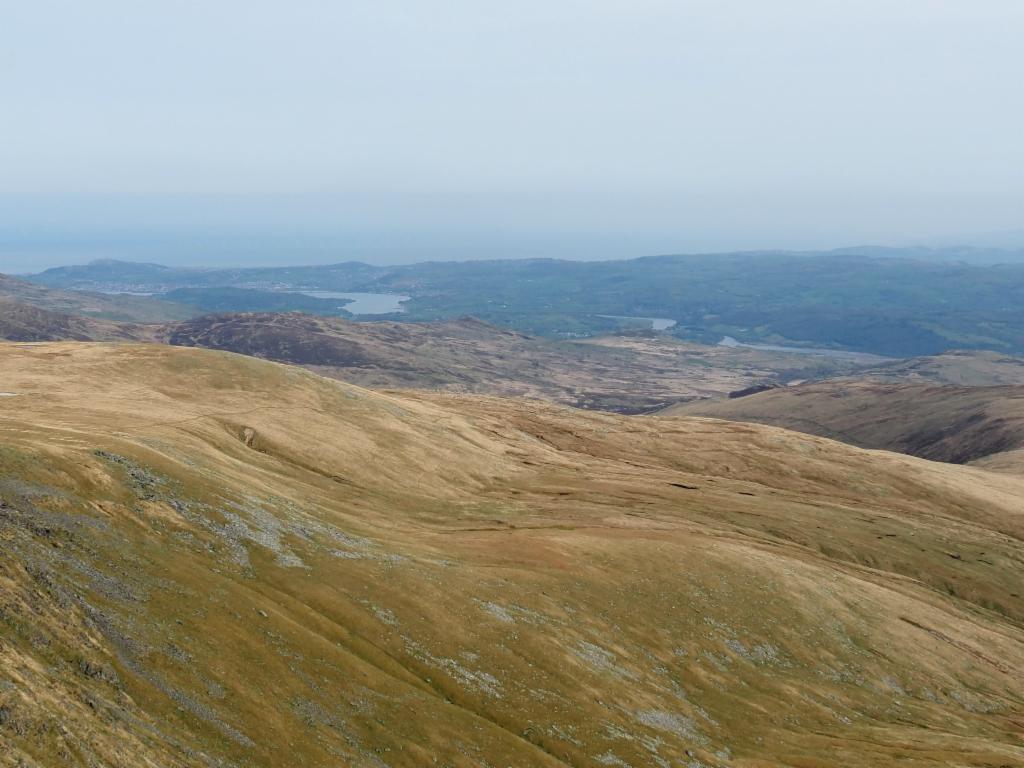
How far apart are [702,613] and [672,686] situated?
1906 centimetres

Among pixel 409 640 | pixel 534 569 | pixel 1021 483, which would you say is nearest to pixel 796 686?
pixel 534 569

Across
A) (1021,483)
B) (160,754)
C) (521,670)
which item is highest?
(160,754)

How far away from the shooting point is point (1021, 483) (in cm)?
19625

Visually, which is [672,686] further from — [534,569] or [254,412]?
[254,412]

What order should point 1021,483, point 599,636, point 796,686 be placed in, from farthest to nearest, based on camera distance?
point 1021,483 < point 796,686 < point 599,636

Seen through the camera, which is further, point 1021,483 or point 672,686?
point 1021,483

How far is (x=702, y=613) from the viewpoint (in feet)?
306

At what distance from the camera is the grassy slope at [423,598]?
4541cm

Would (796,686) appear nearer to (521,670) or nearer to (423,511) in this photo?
(521,670)

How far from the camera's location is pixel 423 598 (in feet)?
237

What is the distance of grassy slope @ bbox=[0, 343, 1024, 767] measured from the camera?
45406 millimetres

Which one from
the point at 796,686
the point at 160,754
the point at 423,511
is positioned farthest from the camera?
the point at 423,511

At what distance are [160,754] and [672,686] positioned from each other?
53399mm

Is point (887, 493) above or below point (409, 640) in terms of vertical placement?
below
